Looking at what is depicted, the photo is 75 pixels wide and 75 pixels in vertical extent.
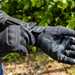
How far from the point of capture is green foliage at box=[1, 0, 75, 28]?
2.95 m

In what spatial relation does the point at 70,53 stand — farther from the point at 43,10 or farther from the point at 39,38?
the point at 43,10

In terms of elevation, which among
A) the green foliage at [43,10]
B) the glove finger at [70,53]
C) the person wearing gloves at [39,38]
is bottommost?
the green foliage at [43,10]

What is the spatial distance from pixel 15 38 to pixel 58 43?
0.47 ft

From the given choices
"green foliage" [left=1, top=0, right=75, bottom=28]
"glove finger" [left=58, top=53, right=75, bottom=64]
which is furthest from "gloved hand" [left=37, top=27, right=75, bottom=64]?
"green foliage" [left=1, top=0, right=75, bottom=28]

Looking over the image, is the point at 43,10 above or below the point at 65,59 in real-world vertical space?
below

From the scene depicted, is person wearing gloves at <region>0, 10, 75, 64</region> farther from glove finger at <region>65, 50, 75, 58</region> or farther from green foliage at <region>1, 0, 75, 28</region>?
green foliage at <region>1, 0, 75, 28</region>

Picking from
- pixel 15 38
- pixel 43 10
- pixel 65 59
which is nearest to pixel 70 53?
pixel 65 59

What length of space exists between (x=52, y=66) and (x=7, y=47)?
2.66 m

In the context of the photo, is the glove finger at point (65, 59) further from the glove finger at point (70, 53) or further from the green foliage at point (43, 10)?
the green foliage at point (43, 10)

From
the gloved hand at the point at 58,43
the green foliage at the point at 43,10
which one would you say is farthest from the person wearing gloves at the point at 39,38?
the green foliage at the point at 43,10

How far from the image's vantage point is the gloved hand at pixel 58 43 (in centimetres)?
116

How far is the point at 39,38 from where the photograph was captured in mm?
1226

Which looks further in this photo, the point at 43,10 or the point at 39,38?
the point at 43,10

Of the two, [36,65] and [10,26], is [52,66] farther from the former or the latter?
[10,26]
